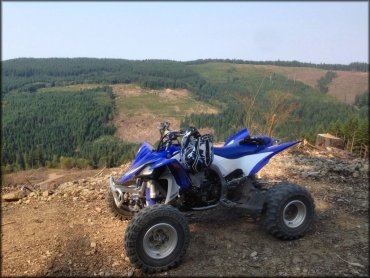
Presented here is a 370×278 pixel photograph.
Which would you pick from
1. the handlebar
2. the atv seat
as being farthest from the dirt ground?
the handlebar

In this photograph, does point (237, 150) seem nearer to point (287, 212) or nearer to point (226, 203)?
point (226, 203)

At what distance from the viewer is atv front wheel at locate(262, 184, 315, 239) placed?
466 cm

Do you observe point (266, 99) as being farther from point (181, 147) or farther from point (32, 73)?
point (32, 73)

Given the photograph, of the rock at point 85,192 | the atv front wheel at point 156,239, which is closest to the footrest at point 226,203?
the atv front wheel at point 156,239

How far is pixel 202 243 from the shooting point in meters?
4.74

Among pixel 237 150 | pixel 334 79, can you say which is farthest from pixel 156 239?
pixel 334 79

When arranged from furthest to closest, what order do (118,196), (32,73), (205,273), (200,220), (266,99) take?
(32,73), (266,99), (200,220), (118,196), (205,273)

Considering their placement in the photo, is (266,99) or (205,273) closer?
(205,273)

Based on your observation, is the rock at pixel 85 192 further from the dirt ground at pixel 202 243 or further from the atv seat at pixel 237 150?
the atv seat at pixel 237 150

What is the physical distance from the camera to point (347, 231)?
493 centimetres

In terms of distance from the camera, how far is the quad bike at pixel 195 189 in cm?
A: 421

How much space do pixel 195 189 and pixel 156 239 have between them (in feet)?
3.01

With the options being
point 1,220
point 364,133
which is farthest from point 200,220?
point 364,133

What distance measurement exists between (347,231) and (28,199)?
16.9ft
